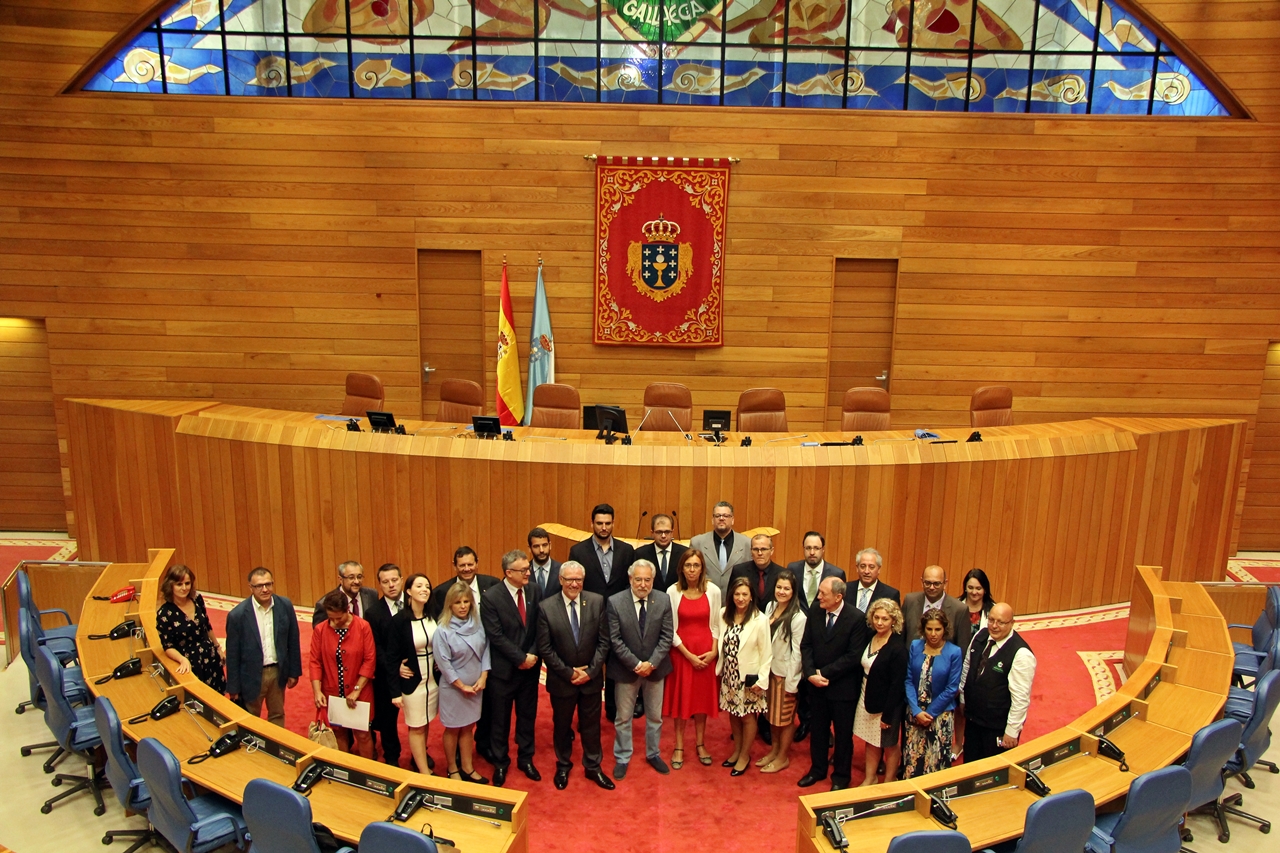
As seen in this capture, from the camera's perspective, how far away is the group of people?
469cm

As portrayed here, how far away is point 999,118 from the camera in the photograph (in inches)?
344

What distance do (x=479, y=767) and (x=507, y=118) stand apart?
228 inches

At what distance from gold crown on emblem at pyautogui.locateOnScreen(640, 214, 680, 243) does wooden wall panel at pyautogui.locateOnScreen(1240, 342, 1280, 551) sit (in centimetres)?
584

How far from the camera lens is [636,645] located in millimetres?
5012

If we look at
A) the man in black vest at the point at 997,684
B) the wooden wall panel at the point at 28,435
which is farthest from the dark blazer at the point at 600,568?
the wooden wall panel at the point at 28,435

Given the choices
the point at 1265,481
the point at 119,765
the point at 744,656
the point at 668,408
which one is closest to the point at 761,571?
the point at 744,656

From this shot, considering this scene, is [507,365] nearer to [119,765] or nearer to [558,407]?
[558,407]

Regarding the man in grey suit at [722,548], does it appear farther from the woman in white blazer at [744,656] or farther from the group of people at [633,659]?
the woman in white blazer at [744,656]

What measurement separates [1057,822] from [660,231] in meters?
6.38

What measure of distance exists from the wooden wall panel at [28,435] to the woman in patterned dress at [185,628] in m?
5.23

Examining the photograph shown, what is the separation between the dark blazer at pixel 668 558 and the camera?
5414 mm

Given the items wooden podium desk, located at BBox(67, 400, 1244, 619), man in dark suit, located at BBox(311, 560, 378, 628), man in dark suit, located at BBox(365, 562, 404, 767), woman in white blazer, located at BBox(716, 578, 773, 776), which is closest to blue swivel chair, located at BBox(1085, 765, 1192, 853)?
woman in white blazer, located at BBox(716, 578, 773, 776)

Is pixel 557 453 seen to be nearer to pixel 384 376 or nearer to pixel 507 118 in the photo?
pixel 384 376

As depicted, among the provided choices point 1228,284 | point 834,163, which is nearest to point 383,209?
point 834,163
